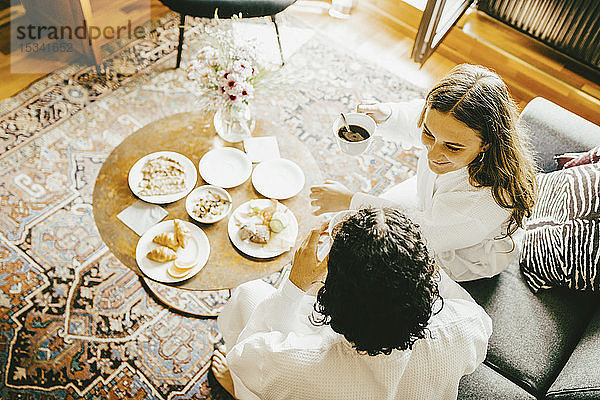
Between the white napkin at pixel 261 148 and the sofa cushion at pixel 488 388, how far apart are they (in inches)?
41.8

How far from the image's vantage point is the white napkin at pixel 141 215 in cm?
184

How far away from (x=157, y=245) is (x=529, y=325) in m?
1.30

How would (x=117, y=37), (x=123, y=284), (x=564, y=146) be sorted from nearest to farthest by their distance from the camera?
1. (x=564, y=146)
2. (x=123, y=284)
3. (x=117, y=37)

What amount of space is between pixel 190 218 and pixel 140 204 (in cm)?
19

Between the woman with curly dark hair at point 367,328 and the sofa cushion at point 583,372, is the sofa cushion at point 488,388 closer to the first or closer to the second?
the sofa cushion at point 583,372

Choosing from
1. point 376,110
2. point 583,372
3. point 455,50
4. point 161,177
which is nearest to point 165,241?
point 161,177

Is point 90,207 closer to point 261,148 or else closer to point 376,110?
point 261,148

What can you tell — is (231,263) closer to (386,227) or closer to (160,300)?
(160,300)

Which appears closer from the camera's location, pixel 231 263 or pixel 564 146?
pixel 231 263

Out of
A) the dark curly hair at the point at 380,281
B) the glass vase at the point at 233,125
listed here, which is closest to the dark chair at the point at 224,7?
the glass vase at the point at 233,125

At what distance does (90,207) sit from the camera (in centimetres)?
241

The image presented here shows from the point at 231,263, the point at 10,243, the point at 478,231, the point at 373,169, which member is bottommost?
the point at 10,243

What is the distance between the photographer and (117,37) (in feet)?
10.2

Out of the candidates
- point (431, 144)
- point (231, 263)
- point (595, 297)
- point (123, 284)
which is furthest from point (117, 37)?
point (595, 297)
